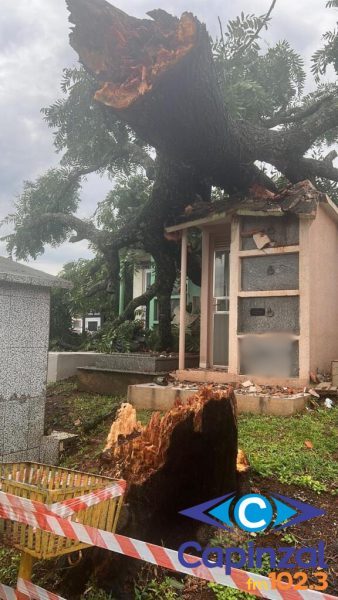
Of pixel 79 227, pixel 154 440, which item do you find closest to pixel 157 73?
pixel 154 440

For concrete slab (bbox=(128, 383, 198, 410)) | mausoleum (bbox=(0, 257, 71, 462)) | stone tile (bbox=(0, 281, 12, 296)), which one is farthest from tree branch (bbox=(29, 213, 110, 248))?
stone tile (bbox=(0, 281, 12, 296))

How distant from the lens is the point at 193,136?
7562 millimetres

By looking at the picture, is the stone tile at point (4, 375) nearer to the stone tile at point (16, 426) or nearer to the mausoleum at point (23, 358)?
the mausoleum at point (23, 358)

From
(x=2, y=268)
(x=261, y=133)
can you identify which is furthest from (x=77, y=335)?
(x=2, y=268)

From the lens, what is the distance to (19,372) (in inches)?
201

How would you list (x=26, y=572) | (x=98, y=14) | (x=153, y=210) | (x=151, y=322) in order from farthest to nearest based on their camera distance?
(x=151, y=322), (x=153, y=210), (x=98, y=14), (x=26, y=572)

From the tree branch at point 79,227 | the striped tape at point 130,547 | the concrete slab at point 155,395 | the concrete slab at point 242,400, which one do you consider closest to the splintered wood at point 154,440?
the striped tape at point 130,547

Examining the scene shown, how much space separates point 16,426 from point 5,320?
1.21 metres

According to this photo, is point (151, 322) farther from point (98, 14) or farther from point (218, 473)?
point (218, 473)

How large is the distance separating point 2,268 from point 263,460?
11.4ft

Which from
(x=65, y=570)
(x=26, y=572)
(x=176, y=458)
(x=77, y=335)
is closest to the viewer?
(x=26, y=572)

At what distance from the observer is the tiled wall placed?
496cm

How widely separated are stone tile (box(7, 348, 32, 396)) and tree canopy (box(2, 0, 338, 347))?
3903mm
